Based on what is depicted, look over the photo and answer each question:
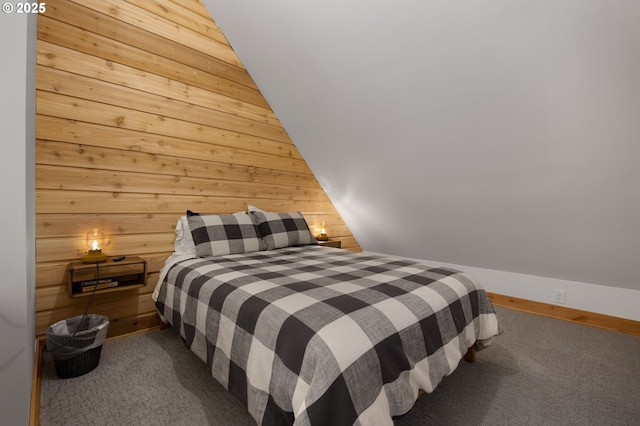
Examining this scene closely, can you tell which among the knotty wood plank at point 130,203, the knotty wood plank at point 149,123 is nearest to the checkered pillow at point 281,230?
the knotty wood plank at point 130,203

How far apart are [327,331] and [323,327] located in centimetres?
2

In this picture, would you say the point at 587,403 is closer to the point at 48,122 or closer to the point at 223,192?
the point at 223,192

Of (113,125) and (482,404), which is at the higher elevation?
(113,125)

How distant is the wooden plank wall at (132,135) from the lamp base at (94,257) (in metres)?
0.11

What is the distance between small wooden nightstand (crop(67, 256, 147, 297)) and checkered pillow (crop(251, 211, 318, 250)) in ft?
3.13


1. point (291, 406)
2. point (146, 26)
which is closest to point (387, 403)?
point (291, 406)

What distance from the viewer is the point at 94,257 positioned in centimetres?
202

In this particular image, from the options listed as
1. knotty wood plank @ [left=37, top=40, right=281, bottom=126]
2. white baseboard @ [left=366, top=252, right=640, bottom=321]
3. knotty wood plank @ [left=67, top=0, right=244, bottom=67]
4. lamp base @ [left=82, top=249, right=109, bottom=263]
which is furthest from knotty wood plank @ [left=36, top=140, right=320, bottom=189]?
white baseboard @ [left=366, top=252, right=640, bottom=321]

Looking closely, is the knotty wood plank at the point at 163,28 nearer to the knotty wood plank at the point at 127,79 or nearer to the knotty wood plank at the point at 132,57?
the knotty wood plank at the point at 132,57

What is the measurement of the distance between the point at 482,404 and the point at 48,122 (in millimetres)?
3022

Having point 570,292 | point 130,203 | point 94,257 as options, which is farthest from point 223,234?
point 570,292

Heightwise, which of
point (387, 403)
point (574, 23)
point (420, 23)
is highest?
point (420, 23)

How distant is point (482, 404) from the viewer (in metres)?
1.58

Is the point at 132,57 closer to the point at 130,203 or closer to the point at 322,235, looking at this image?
the point at 130,203
